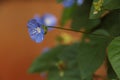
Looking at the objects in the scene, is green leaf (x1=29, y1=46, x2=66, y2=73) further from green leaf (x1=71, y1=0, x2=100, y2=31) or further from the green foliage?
green leaf (x1=71, y1=0, x2=100, y2=31)

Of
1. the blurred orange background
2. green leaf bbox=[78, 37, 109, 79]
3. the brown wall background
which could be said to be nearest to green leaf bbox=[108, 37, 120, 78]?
green leaf bbox=[78, 37, 109, 79]

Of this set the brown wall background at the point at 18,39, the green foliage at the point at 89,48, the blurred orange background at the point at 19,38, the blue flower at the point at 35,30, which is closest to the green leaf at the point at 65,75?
the green foliage at the point at 89,48

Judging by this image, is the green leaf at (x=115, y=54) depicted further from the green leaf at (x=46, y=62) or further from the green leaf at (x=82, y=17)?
the green leaf at (x=46, y=62)

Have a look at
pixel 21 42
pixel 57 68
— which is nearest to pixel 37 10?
pixel 21 42

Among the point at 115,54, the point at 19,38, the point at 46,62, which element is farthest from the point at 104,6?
the point at 19,38

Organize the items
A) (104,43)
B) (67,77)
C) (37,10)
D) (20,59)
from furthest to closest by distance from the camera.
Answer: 1. (37,10)
2. (20,59)
3. (67,77)
4. (104,43)

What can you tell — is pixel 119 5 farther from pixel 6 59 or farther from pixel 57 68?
pixel 6 59

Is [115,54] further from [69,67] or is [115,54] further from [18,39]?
[18,39]
